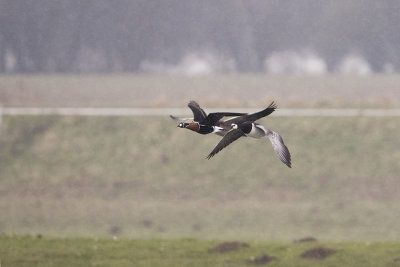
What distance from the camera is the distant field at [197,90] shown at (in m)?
110

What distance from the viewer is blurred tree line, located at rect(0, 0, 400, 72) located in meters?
Answer: 122

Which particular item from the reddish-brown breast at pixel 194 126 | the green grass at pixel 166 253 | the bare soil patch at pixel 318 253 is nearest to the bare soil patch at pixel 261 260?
the green grass at pixel 166 253

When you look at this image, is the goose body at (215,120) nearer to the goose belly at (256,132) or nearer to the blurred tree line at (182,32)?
the goose belly at (256,132)

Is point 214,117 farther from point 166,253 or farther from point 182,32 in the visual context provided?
point 182,32

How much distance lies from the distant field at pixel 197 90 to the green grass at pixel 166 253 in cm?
4310

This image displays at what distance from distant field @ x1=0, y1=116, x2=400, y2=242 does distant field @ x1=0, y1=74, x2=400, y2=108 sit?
6.45 m

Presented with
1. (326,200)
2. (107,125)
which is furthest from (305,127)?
(107,125)

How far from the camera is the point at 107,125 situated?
103938mm

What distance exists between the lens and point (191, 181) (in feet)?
311

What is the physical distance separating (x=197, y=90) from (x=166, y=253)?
59124 millimetres

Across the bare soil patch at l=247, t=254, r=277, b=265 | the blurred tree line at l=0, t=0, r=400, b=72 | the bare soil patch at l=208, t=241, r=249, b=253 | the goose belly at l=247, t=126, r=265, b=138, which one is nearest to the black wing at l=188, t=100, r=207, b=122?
the goose belly at l=247, t=126, r=265, b=138

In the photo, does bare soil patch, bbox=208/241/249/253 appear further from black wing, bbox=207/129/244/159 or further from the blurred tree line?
the blurred tree line

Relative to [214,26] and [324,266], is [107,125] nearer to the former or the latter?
[214,26]

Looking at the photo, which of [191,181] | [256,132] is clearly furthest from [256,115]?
[191,181]
